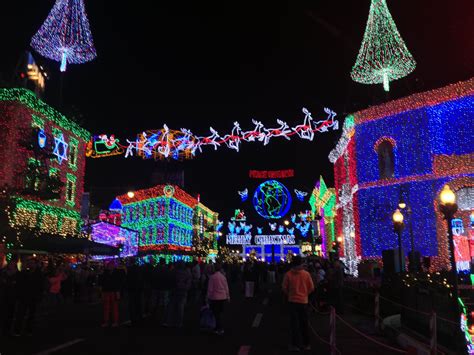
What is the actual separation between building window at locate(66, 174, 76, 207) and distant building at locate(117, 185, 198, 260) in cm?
2099

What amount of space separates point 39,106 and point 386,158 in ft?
73.5

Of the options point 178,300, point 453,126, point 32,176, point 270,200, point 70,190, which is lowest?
point 178,300

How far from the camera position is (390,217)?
28750 mm

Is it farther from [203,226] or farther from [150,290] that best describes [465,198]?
[203,226]

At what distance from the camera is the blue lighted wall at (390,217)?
2702 cm

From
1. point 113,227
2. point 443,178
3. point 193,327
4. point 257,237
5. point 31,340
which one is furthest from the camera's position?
point 257,237

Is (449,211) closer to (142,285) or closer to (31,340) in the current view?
(142,285)

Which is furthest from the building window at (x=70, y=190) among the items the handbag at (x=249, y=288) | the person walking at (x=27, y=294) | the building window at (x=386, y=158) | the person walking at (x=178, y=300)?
the person walking at (x=27, y=294)

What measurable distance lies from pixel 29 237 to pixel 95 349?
1726 centimetres

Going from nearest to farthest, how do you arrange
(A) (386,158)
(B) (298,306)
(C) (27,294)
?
(B) (298,306), (C) (27,294), (A) (386,158)

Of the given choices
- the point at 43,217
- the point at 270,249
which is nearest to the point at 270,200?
the point at 43,217

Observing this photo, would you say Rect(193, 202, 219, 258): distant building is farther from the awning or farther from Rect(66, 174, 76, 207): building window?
the awning

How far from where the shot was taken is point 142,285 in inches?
527

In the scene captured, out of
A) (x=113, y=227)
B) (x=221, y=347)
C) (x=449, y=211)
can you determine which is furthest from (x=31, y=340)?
(x=113, y=227)
